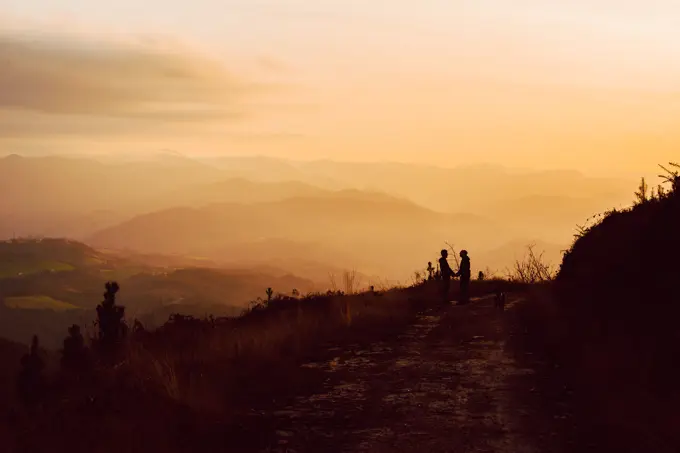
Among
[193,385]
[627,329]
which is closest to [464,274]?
[627,329]

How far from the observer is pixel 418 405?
9547 mm

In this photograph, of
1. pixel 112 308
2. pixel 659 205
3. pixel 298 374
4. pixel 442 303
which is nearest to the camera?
pixel 298 374

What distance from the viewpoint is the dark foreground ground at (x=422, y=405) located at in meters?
7.90

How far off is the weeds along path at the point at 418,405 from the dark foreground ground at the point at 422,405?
0.04 ft

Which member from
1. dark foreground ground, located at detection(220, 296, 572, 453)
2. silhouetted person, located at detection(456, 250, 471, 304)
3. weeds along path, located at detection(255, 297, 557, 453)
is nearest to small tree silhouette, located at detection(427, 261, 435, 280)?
silhouetted person, located at detection(456, 250, 471, 304)

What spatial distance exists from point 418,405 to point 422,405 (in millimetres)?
55

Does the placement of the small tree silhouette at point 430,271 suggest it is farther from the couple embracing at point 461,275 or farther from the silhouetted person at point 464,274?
the silhouetted person at point 464,274

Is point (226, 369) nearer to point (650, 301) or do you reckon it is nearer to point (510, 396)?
point (510, 396)

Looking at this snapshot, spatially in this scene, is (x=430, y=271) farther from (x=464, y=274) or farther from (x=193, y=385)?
(x=193, y=385)

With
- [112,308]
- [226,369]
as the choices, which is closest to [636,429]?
[226,369]

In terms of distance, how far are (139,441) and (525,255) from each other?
29090 mm

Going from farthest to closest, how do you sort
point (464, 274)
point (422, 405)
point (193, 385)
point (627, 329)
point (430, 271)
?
point (430, 271)
point (464, 274)
point (627, 329)
point (193, 385)
point (422, 405)

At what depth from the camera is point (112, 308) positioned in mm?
33656

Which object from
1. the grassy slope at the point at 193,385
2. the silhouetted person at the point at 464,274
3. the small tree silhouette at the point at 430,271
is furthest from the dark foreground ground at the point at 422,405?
the small tree silhouette at the point at 430,271
